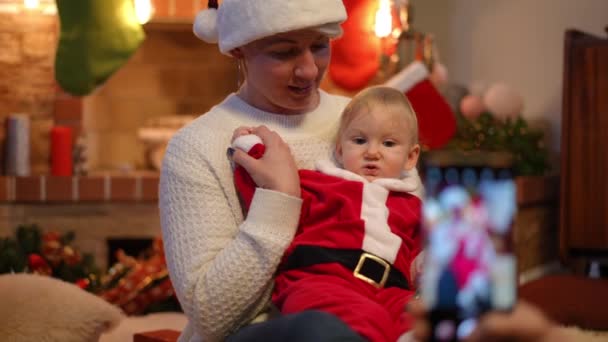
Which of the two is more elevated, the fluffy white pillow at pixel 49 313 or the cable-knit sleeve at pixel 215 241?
the cable-knit sleeve at pixel 215 241

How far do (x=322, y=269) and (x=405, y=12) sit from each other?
2.35 meters

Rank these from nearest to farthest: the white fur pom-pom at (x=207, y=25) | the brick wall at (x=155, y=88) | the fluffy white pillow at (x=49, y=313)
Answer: the white fur pom-pom at (x=207, y=25) → the fluffy white pillow at (x=49, y=313) → the brick wall at (x=155, y=88)

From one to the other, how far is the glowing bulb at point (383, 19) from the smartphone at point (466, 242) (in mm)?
2715

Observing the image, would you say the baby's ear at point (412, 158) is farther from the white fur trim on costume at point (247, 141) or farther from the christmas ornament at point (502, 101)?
the christmas ornament at point (502, 101)

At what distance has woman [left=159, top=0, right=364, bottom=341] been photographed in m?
1.30

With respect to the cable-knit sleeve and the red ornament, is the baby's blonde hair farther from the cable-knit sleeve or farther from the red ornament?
the red ornament

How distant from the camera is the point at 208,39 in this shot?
5.14 ft

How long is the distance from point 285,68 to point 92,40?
1547mm

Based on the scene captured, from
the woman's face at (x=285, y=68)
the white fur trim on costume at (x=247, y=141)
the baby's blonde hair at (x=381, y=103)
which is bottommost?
the white fur trim on costume at (x=247, y=141)

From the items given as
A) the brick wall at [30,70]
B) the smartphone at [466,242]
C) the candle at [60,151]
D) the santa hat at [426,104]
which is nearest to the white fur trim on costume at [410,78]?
the santa hat at [426,104]

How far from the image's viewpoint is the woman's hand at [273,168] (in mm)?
1327

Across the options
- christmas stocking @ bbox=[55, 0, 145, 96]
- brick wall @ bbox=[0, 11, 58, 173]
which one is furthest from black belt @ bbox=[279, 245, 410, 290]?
brick wall @ bbox=[0, 11, 58, 173]

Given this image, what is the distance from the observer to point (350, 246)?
1.31 m

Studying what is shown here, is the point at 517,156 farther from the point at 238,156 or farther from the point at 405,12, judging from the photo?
the point at 238,156
